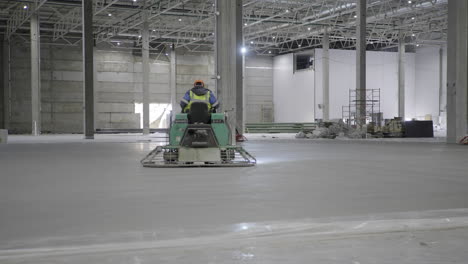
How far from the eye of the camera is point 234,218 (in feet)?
16.1

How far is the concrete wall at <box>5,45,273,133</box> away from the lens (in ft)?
139

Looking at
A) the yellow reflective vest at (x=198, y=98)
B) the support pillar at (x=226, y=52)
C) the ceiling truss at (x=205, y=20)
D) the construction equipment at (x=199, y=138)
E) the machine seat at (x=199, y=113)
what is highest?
the ceiling truss at (x=205, y=20)

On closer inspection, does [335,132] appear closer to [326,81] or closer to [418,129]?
[418,129]

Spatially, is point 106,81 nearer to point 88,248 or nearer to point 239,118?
point 239,118

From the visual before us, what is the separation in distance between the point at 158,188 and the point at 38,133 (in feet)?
99.9

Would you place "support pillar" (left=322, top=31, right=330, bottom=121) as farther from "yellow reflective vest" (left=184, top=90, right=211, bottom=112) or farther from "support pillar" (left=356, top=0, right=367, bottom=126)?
"yellow reflective vest" (left=184, top=90, right=211, bottom=112)

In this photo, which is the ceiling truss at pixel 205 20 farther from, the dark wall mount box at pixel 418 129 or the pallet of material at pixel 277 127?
the dark wall mount box at pixel 418 129

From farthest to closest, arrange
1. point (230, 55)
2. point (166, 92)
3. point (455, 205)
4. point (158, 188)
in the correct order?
point (166, 92), point (230, 55), point (158, 188), point (455, 205)

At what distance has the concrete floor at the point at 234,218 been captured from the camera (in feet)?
12.1

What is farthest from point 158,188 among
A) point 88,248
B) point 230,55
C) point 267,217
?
point 230,55

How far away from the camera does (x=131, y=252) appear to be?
3719 mm

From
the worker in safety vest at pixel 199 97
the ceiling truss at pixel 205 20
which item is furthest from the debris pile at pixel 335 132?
the worker in safety vest at pixel 199 97

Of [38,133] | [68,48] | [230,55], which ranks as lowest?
[38,133]

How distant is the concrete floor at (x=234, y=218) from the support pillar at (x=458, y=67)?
13.1 metres
